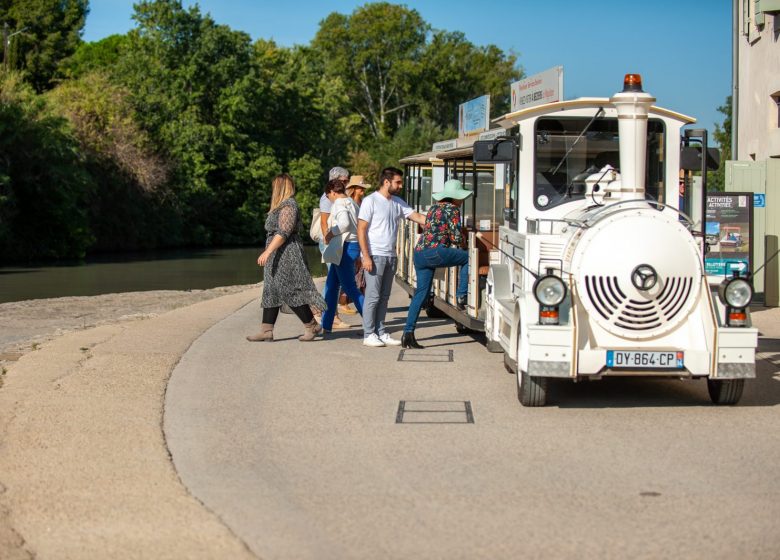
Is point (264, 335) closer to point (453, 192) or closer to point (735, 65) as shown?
point (453, 192)

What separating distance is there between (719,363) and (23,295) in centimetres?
2145

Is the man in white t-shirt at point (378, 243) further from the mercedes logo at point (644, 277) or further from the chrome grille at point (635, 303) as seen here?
the mercedes logo at point (644, 277)

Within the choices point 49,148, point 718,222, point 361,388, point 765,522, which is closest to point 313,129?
point 49,148

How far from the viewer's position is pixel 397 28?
94875 mm

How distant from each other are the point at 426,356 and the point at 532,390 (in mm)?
3161

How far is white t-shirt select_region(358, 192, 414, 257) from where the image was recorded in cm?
1253

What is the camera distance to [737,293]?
8.83m

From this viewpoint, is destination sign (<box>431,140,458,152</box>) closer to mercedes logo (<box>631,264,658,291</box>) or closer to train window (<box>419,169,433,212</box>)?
train window (<box>419,169,433,212</box>)

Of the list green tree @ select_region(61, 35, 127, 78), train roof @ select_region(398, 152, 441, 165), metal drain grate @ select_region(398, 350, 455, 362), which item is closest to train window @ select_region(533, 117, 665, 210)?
metal drain grate @ select_region(398, 350, 455, 362)

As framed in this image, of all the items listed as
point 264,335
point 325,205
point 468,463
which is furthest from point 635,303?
point 325,205

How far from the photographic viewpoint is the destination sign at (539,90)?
11.3m

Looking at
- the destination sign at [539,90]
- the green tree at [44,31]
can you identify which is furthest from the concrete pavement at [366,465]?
the green tree at [44,31]

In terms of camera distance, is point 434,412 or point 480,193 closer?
point 434,412

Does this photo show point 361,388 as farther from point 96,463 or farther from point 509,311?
point 96,463
